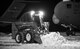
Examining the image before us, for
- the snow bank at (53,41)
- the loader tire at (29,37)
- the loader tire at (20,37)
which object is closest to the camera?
the snow bank at (53,41)

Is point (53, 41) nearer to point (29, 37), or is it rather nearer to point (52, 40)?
point (52, 40)

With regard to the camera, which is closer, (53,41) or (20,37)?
(53,41)

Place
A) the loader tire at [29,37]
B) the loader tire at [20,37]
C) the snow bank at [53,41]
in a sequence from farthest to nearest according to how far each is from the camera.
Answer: the loader tire at [20,37] → the loader tire at [29,37] → the snow bank at [53,41]

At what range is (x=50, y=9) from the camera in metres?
35.0

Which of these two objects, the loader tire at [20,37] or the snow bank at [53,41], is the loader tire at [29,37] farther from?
the snow bank at [53,41]

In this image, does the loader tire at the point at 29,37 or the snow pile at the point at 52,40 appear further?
the loader tire at the point at 29,37

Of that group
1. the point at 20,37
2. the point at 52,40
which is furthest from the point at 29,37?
the point at 52,40

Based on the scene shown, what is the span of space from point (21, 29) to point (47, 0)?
1986 cm

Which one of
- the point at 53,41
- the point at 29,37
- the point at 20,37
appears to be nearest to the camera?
the point at 53,41

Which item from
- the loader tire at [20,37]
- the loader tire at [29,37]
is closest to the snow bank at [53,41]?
the loader tire at [29,37]

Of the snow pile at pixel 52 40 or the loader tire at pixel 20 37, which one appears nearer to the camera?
the snow pile at pixel 52 40

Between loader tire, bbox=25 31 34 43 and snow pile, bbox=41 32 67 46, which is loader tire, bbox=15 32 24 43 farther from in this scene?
snow pile, bbox=41 32 67 46

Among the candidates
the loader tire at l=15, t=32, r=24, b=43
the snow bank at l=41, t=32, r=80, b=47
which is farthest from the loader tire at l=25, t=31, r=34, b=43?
the snow bank at l=41, t=32, r=80, b=47

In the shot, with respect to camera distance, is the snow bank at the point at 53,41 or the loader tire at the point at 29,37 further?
the loader tire at the point at 29,37
